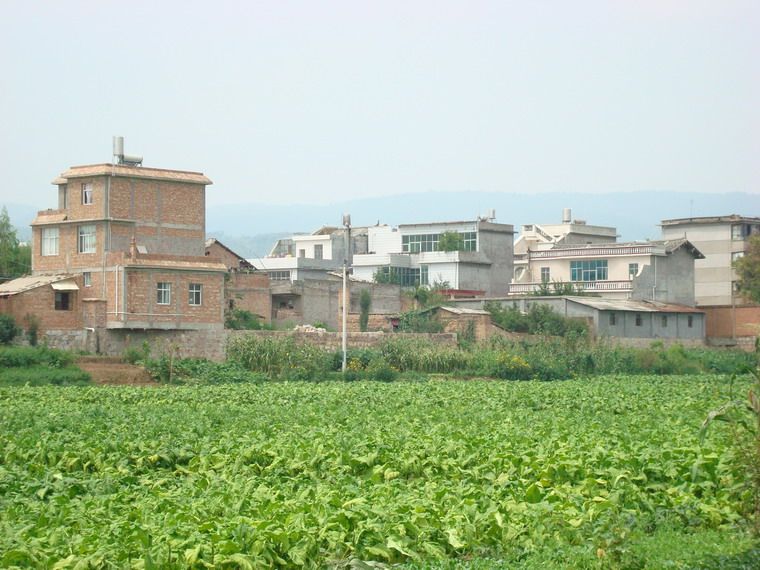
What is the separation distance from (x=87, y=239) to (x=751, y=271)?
132 feet

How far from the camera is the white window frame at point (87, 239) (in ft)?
160

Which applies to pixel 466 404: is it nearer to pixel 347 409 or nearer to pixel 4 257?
pixel 347 409

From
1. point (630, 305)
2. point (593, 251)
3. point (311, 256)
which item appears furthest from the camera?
point (311, 256)

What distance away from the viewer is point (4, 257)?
215 feet

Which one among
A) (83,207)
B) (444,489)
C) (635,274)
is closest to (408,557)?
(444,489)

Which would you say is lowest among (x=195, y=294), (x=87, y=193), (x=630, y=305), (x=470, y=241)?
(x=630, y=305)

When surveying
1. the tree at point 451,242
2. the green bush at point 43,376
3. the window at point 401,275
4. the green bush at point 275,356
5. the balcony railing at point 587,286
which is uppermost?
the tree at point 451,242

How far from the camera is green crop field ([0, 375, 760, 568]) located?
11852mm

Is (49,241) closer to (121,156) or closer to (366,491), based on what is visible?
(121,156)

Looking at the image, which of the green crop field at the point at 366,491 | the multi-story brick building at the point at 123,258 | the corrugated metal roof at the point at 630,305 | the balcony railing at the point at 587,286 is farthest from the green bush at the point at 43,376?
the balcony railing at the point at 587,286

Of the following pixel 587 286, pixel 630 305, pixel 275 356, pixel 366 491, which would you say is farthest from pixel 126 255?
pixel 366 491

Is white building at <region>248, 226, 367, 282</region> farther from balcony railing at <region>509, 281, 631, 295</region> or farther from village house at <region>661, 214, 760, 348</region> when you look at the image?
village house at <region>661, 214, 760, 348</region>

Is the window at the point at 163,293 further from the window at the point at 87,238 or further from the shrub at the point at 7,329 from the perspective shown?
the shrub at the point at 7,329

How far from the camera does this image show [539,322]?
57.2m
